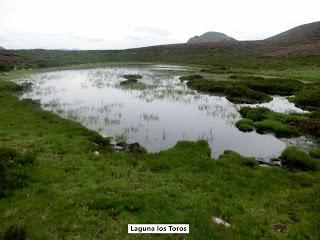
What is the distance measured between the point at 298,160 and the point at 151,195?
1201 cm

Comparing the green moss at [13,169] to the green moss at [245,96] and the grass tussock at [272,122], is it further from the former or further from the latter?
the green moss at [245,96]

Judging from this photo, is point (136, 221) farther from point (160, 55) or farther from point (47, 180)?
point (160, 55)

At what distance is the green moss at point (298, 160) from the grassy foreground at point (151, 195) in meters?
1.37

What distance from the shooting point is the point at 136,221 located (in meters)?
14.1

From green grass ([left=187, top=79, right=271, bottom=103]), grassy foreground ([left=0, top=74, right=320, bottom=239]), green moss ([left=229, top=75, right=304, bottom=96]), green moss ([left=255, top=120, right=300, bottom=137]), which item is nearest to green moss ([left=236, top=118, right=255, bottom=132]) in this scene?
green moss ([left=255, top=120, right=300, bottom=137])

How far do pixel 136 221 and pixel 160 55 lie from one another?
14317 cm

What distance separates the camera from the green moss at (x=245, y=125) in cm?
3092

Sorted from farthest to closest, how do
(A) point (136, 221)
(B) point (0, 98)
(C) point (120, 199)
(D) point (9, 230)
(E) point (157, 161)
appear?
(B) point (0, 98) < (E) point (157, 161) < (C) point (120, 199) < (A) point (136, 221) < (D) point (9, 230)

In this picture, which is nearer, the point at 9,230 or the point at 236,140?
the point at 9,230

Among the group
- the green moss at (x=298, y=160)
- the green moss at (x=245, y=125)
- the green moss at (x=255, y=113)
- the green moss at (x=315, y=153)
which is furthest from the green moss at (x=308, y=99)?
the green moss at (x=298, y=160)

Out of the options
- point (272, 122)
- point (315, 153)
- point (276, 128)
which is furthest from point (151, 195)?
point (272, 122)

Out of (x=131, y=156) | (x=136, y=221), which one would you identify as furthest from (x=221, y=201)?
(x=131, y=156)

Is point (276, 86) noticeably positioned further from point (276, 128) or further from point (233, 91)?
point (276, 128)

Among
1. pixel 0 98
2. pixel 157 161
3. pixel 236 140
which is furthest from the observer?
pixel 0 98
